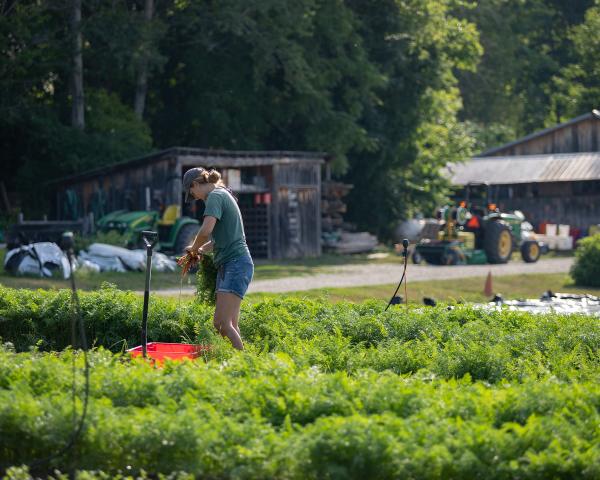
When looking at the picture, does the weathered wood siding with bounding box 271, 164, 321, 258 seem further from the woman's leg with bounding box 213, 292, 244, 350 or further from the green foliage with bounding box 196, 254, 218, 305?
the woman's leg with bounding box 213, 292, 244, 350

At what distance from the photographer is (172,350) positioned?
1244cm

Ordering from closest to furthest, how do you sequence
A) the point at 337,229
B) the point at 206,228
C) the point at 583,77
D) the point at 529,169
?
the point at 206,228 < the point at 337,229 < the point at 529,169 < the point at 583,77

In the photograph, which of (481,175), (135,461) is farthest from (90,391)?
(481,175)

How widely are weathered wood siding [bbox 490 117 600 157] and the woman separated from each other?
144 ft

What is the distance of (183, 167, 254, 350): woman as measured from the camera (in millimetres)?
11789

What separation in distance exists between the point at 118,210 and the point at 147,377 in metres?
24.2

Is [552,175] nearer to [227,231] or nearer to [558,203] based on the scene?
[558,203]

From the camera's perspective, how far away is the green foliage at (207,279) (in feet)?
41.2

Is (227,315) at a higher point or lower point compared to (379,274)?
higher

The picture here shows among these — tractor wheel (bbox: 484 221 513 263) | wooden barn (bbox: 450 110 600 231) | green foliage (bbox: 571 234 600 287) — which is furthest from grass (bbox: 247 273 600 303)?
wooden barn (bbox: 450 110 600 231)

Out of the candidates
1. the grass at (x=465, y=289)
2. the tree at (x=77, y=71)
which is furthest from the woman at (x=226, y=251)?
the tree at (x=77, y=71)

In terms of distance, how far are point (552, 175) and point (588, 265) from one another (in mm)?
20481

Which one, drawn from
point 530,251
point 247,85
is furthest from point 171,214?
point 530,251

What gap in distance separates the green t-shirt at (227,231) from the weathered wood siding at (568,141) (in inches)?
1732
